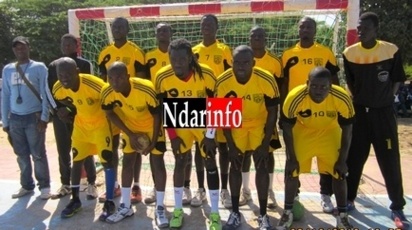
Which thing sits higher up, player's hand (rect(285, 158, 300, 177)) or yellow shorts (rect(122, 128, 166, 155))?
yellow shorts (rect(122, 128, 166, 155))

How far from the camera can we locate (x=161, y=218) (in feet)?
13.6

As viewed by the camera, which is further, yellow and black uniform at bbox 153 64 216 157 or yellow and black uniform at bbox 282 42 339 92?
yellow and black uniform at bbox 282 42 339 92

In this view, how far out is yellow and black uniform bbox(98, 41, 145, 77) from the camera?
4.83m

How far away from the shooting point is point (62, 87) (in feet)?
14.3

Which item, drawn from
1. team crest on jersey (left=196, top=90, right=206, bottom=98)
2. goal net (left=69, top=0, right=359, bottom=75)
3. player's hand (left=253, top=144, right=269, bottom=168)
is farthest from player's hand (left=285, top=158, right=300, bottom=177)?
goal net (left=69, top=0, right=359, bottom=75)

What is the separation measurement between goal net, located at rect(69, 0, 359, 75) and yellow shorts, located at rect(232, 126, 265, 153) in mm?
1998

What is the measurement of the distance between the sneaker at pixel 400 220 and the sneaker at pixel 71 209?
3.28m

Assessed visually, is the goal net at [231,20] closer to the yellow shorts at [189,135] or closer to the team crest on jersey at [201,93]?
the team crest on jersey at [201,93]

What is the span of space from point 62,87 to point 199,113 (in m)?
1.52

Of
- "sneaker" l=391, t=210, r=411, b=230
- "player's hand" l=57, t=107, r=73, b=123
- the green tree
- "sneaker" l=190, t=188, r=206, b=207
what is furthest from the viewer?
the green tree

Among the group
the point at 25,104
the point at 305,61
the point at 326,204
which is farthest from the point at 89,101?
the point at 326,204

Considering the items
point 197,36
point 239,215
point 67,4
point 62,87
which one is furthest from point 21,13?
point 239,215

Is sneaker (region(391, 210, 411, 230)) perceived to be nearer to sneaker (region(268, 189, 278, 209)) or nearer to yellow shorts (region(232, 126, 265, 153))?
sneaker (region(268, 189, 278, 209))

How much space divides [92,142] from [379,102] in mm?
2915
